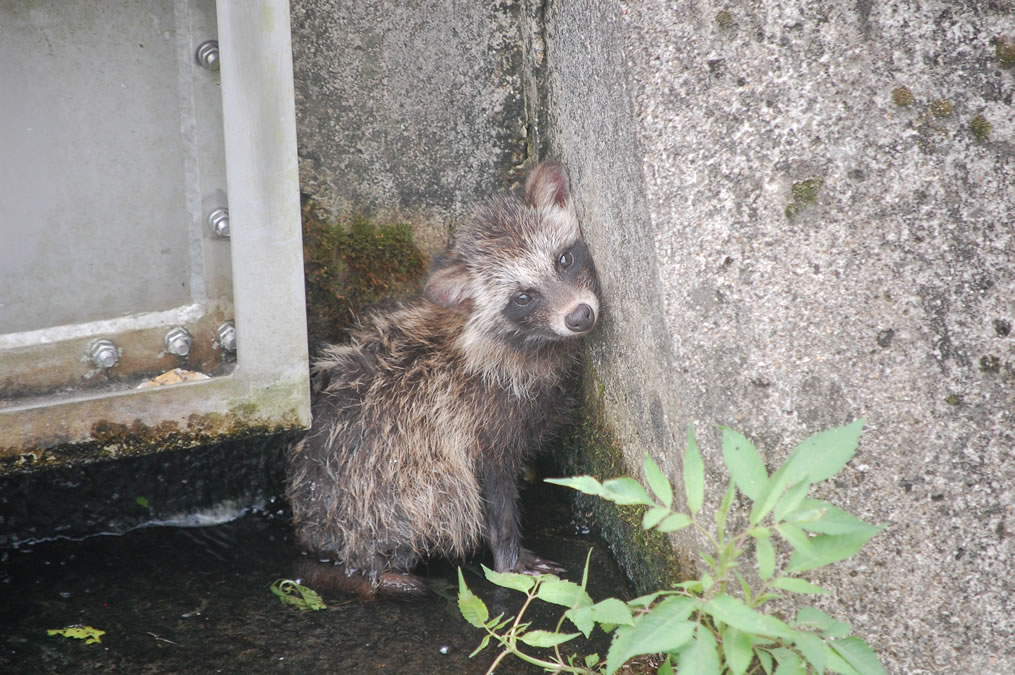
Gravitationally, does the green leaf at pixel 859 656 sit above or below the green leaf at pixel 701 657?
below

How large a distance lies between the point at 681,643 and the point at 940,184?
1418 millimetres

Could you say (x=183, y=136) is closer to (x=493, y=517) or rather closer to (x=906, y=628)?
(x=493, y=517)

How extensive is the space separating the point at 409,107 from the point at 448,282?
747mm

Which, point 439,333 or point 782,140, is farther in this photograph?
point 439,333

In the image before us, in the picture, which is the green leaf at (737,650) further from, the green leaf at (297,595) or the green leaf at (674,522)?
the green leaf at (297,595)

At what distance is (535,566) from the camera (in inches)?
144

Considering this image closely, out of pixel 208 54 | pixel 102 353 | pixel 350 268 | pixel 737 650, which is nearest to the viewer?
pixel 737 650

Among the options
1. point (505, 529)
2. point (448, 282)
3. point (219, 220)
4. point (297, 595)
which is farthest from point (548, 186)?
point (297, 595)

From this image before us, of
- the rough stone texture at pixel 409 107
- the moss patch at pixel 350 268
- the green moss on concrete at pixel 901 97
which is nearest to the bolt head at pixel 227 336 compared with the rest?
the moss patch at pixel 350 268

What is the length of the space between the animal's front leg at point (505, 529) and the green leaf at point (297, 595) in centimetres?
74

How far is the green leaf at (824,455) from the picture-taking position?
6.25 ft

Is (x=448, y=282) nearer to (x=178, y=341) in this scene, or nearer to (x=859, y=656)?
(x=178, y=341)

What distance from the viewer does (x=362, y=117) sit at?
12.1 ft

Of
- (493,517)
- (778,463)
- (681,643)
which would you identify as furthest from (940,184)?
(493,517)
